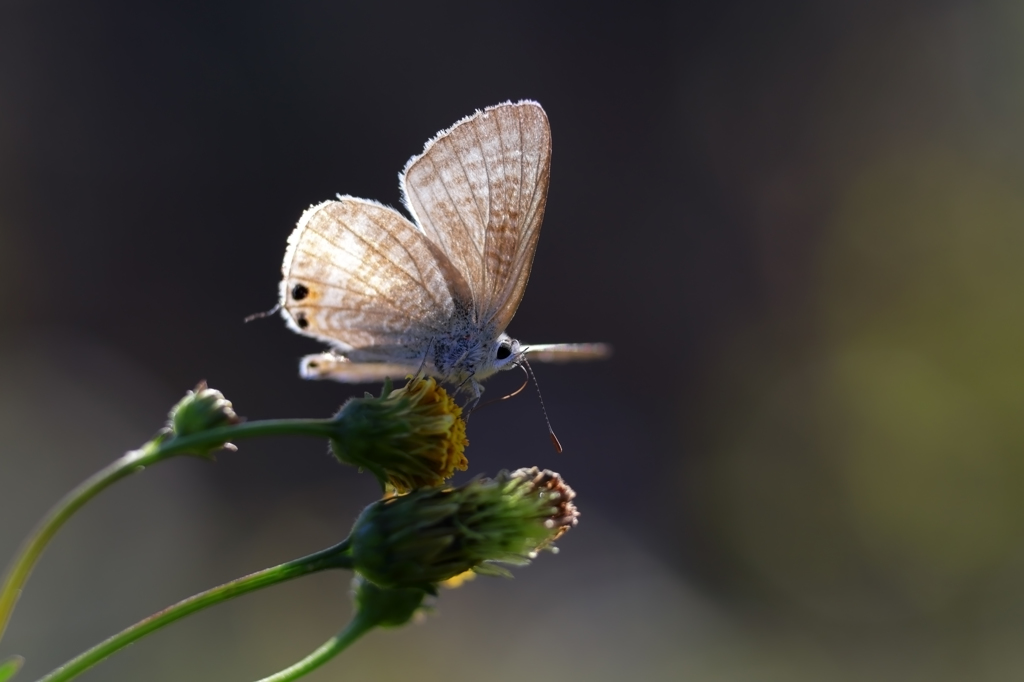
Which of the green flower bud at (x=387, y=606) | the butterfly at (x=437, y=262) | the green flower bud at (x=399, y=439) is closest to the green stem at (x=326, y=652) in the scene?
the green flower bud at (x=387, y=606)

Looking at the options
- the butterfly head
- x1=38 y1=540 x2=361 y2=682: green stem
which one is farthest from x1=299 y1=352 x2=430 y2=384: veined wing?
x1=38 y1=540 x2=361 y2=682: green stem

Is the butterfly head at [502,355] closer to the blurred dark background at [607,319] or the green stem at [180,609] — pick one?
the green stem at [180,609]

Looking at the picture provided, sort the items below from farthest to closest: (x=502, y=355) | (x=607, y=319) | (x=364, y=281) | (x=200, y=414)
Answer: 1. (x=607, y=319)
2. (x=502, y=355)
3. (x=364, y=281)
4. (x=200, y=414)

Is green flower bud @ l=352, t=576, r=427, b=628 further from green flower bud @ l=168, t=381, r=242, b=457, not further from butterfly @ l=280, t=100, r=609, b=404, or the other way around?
butterfly @ l=280, t=100, r=609, b=404

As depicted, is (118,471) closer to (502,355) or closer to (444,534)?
(444,534)

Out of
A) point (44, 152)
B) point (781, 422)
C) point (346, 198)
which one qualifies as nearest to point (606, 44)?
point (781, 422)

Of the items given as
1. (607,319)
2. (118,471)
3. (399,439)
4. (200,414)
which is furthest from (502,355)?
(607,319)
